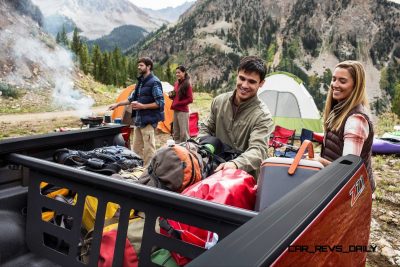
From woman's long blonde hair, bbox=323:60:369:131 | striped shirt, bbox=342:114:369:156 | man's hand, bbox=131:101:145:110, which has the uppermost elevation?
woman's long blonde hair, bbox=323:60:369:131

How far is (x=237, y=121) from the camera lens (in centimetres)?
346

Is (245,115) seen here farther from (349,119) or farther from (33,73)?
(33,73)

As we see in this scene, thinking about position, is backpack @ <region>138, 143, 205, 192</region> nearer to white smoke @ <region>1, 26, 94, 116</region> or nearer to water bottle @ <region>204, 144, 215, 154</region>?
water bottle @ <region>204, 144, 215, 154</region>

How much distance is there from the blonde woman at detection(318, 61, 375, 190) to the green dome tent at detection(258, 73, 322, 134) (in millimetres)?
8871

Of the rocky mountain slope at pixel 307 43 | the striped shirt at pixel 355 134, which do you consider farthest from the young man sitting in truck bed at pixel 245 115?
the rocky mountain slope at pixel 307 43

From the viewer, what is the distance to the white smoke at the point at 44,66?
843 inches

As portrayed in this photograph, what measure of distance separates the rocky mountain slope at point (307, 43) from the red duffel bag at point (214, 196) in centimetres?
16920

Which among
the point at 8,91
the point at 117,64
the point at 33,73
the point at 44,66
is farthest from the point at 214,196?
the point at 117,64

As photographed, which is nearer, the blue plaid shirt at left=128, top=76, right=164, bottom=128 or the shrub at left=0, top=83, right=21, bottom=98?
the blue plaid shirt at left=128, top=76, right=164, bottom=128

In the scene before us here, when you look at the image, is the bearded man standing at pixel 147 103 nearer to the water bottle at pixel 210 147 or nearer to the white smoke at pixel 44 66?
the water bottle at pixel 210 147

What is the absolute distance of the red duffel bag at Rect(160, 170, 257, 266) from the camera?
1.75m

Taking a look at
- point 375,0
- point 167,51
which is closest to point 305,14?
point 375,0

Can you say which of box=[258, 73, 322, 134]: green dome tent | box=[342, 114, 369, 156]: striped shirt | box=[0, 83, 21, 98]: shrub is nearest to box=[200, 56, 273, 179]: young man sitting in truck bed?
box=[342, 114, 369, 156]: striped shirt

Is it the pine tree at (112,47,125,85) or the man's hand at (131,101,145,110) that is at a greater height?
the pine tree at (112,47,125,85)
